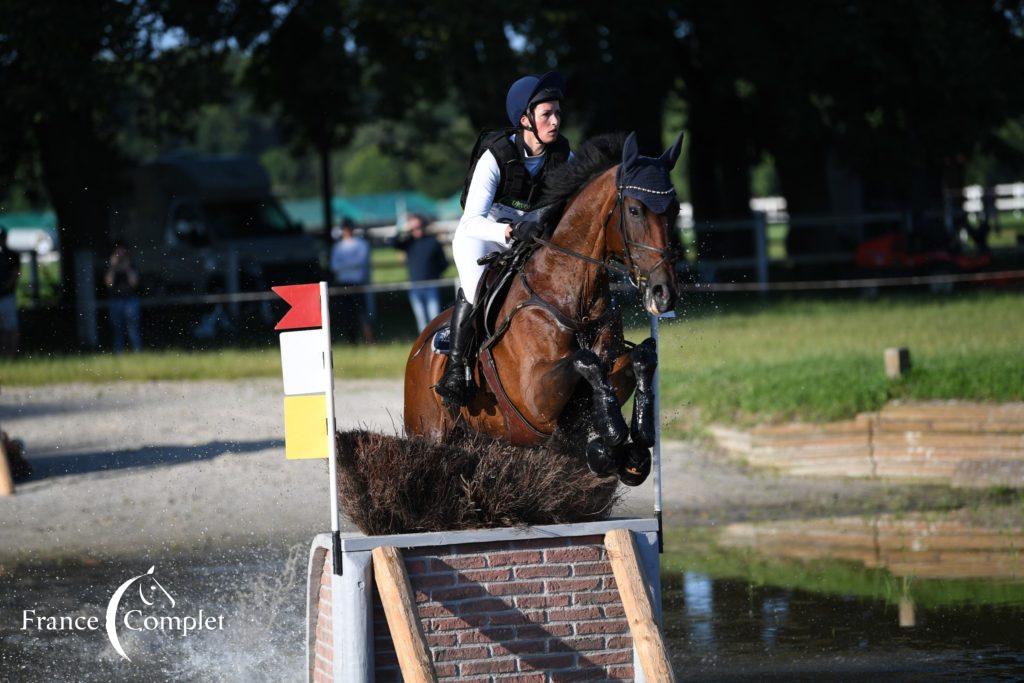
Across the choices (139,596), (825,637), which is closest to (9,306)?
(139,596)

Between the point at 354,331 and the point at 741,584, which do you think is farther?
Result: the point at 354,331

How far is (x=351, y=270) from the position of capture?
803 inches

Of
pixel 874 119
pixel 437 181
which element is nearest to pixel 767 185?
pixel 437 181

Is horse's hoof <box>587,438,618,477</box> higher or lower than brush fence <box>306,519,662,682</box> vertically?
higher

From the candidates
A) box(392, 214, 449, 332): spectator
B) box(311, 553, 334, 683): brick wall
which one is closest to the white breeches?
box(311, 553, 334, 683): brick wall

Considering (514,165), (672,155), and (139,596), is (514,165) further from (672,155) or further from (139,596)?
(139,596)

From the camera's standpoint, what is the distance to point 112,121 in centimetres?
2417

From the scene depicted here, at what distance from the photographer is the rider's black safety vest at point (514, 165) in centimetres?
686

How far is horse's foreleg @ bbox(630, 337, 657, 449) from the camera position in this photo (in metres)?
6.21

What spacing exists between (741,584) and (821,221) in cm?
1677

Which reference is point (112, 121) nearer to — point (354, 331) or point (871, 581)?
point (354, 331)

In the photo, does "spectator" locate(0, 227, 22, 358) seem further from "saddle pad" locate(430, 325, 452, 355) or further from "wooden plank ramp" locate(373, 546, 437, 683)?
"wooden plank ramp" locate(373, 546, 437, 683)

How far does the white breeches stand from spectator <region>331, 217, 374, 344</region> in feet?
42.0

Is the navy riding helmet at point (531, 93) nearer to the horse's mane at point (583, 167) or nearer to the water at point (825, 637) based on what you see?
the horse's mane at point (583, 167)
